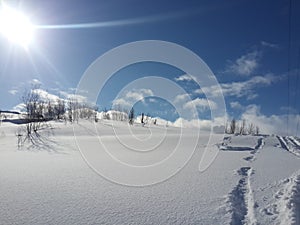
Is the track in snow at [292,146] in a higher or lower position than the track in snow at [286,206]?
higher

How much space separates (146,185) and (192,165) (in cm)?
262

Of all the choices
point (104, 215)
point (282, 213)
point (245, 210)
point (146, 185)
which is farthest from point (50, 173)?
point (282, 213)

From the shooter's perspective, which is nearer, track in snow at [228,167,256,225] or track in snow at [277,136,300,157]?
track in snow at [228,167,256,225]

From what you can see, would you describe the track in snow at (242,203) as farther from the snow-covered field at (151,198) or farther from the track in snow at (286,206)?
the track in snow at (286,206)

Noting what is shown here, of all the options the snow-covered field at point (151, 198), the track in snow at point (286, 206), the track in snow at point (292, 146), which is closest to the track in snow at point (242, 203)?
the snow-covered field at point (151, 198)

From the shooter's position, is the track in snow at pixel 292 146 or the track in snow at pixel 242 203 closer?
the track in snow at pixel 242 203

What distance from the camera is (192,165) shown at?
7551 millimetres

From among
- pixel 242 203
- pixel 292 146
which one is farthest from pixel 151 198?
pixel 292 146

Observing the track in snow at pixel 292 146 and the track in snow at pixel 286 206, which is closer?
the track in snow at pixel 286 206

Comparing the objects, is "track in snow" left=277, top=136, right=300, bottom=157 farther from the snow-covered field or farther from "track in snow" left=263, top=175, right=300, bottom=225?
"track in snow" left=263, top=175, right=300, bottom=225

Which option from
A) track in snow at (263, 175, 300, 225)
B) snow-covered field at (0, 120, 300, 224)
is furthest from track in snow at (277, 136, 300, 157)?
track in snow at (263, 175, 300, 225)

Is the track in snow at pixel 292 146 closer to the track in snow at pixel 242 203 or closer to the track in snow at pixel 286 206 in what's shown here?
the track in snow at pixel 286 206

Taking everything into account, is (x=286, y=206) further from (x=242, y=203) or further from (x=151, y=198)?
(x=151, y=198)

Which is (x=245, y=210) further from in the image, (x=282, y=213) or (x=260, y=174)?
(x=260, y=174)
